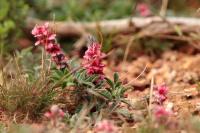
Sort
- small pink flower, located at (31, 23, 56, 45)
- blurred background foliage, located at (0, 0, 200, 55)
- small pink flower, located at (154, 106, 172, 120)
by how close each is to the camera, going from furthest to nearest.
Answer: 1. blurred background foliage, located at (0, 0, 200, 55)
2. small pink flower, located at (31, 23, 56, 45)
3. small pink flower, located at (154, 106, 172, 120)

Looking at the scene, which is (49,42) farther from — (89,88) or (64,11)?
(64,11)

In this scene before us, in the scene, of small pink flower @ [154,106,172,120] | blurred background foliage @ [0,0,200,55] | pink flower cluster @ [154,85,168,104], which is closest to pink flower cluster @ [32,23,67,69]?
pink flower cluster @ [154,85,168,104]

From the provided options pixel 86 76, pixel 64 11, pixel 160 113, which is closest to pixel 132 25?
pixel 64 11

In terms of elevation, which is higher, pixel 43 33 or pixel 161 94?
pixel 43 33

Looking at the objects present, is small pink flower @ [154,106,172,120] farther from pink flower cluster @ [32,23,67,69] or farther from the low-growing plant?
pink flower cluster @ [32,23,67,69]

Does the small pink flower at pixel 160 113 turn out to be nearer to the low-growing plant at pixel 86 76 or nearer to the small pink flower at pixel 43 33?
the low-growing plant at pixel 86 76
